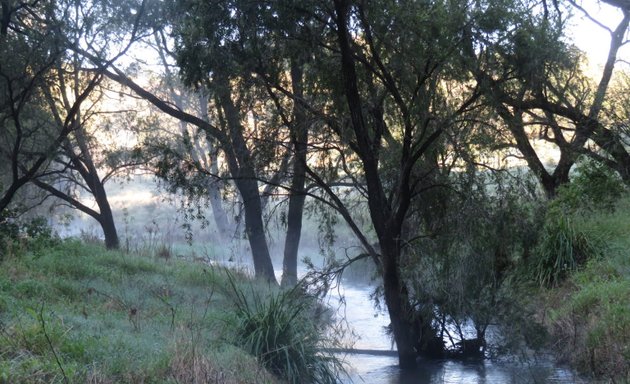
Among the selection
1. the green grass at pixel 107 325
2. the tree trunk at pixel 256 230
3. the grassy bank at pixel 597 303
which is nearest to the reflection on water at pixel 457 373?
the grassy bank at pixel 597 303

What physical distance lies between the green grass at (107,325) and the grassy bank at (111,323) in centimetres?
1

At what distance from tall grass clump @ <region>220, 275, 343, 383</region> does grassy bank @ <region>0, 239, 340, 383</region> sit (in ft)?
0.26

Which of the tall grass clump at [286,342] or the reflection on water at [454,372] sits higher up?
the tall grass clump at [286,342]

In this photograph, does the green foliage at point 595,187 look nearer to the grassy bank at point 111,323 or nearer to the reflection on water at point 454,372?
the reflection on water at point 454,372

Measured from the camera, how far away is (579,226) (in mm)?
16922

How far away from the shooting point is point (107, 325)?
34.4 ft

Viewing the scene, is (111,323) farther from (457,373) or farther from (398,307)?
(457,373)

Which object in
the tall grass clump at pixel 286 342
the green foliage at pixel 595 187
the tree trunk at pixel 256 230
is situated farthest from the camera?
the tree trunk at pixel 256 230

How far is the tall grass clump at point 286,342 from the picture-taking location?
1045 cm

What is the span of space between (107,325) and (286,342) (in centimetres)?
230

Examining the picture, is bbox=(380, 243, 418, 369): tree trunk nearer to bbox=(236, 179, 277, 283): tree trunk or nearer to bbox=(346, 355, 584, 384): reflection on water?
bbox=(346, 355, 584, 384): reflection on water

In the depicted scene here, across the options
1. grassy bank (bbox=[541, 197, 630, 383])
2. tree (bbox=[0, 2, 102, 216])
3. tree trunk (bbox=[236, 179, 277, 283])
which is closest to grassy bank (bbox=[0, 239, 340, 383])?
tree (bbox=[0, 2, 102, 216])

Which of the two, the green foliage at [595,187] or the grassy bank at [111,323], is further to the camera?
the green foliage at [595,187]

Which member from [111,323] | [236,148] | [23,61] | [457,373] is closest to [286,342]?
[111,323]
